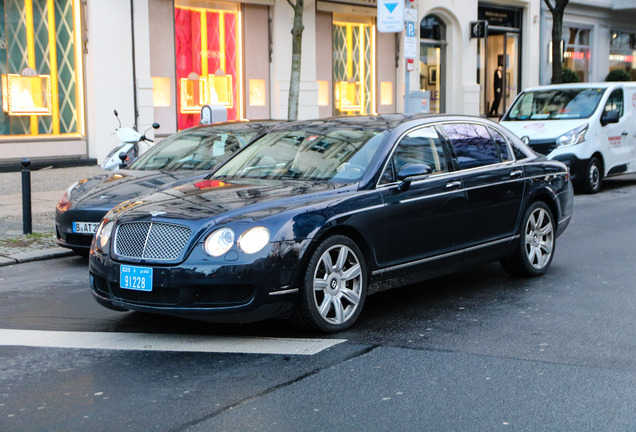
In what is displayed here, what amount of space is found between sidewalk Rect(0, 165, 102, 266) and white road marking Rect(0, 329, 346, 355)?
345 centimetres

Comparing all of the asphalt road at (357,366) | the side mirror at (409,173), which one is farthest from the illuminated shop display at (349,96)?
the side mirror at (409,173)

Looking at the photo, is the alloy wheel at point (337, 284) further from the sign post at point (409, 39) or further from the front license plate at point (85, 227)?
the sign post at point (409, 39)

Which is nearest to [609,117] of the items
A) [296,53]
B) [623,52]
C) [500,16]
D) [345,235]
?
[296,53]

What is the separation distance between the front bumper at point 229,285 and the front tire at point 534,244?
9.35 feet

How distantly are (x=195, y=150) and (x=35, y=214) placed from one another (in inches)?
131

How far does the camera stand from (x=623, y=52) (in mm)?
36625

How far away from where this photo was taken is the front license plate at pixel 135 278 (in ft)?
18.5

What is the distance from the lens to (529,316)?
649cm

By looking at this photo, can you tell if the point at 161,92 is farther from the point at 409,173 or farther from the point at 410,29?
the point at 409,173

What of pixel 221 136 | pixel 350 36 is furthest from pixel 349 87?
pixel 221 136

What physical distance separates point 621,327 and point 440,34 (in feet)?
73.1

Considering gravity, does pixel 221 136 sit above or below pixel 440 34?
below

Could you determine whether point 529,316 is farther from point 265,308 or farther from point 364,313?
point 265,308

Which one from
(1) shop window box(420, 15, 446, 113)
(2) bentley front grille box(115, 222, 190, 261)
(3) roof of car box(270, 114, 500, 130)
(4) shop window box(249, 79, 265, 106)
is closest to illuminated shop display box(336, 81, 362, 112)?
(4) shop window box(249, 79, 265, 106)
